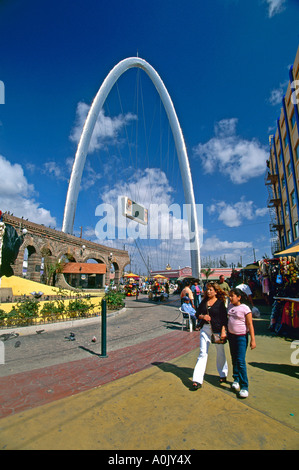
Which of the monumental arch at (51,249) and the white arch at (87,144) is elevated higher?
the white arch at (87,144)

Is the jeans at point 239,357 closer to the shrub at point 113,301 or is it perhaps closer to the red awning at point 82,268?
the shrub at point 113,301

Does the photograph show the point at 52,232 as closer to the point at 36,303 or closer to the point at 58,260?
the point at 58,260

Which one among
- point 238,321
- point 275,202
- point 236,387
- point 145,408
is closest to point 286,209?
point 275,202

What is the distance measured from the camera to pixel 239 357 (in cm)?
386

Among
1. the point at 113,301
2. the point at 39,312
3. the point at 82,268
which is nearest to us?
the point at 39,312

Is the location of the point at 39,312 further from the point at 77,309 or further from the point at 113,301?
the point at 113,301

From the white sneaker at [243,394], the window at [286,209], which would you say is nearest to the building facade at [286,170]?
the window at [286,209]

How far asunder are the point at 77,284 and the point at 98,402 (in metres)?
25.3

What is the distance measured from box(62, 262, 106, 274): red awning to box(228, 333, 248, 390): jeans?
74.6ft

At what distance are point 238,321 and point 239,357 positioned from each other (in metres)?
0.54

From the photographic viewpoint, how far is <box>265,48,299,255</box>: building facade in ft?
63.9

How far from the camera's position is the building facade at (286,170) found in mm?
19491

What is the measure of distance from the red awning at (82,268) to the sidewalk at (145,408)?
67.3 ft

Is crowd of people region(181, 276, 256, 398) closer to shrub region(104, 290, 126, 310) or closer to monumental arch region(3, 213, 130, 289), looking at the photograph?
shrub region(104, 290, 126, 310)
